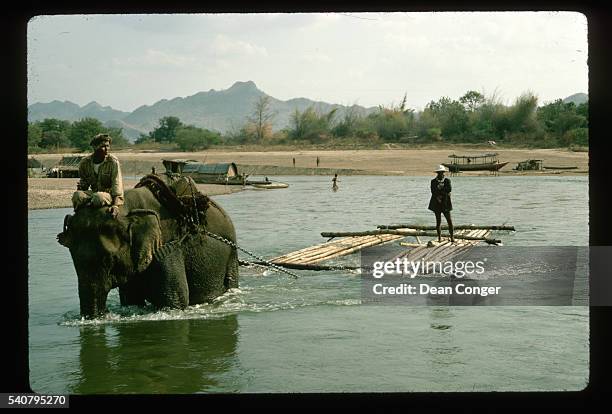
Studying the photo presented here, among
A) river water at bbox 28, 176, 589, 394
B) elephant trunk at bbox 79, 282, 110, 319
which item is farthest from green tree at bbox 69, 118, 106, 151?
elephant trunk at bbox 79, 282, 110, 319

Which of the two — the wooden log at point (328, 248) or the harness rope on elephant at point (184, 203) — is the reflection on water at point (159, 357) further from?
the wooden log at point (328, 248)

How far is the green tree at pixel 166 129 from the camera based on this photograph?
7703 millimetres

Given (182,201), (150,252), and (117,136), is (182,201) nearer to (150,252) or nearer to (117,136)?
(150,252)

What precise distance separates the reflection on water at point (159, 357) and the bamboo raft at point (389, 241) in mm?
1676

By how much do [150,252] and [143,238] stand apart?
176mm

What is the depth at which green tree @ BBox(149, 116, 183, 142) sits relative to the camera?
7.70 metres

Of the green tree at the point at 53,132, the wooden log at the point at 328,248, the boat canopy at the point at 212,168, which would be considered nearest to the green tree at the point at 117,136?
the green tree at the point at 53,132

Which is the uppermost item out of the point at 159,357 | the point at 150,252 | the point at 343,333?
the point at 150,252

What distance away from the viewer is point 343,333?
8.08 meters

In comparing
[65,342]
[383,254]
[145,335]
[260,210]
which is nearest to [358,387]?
[383,254]

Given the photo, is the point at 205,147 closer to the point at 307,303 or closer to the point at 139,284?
the point at 139,284

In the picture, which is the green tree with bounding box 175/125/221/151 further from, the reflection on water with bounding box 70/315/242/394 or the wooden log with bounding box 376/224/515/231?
the wooden log with bounding box 376/224/515/231

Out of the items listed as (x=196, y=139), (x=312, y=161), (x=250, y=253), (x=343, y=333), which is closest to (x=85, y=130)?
(x=196, y=139)

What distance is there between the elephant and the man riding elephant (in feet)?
0.30
